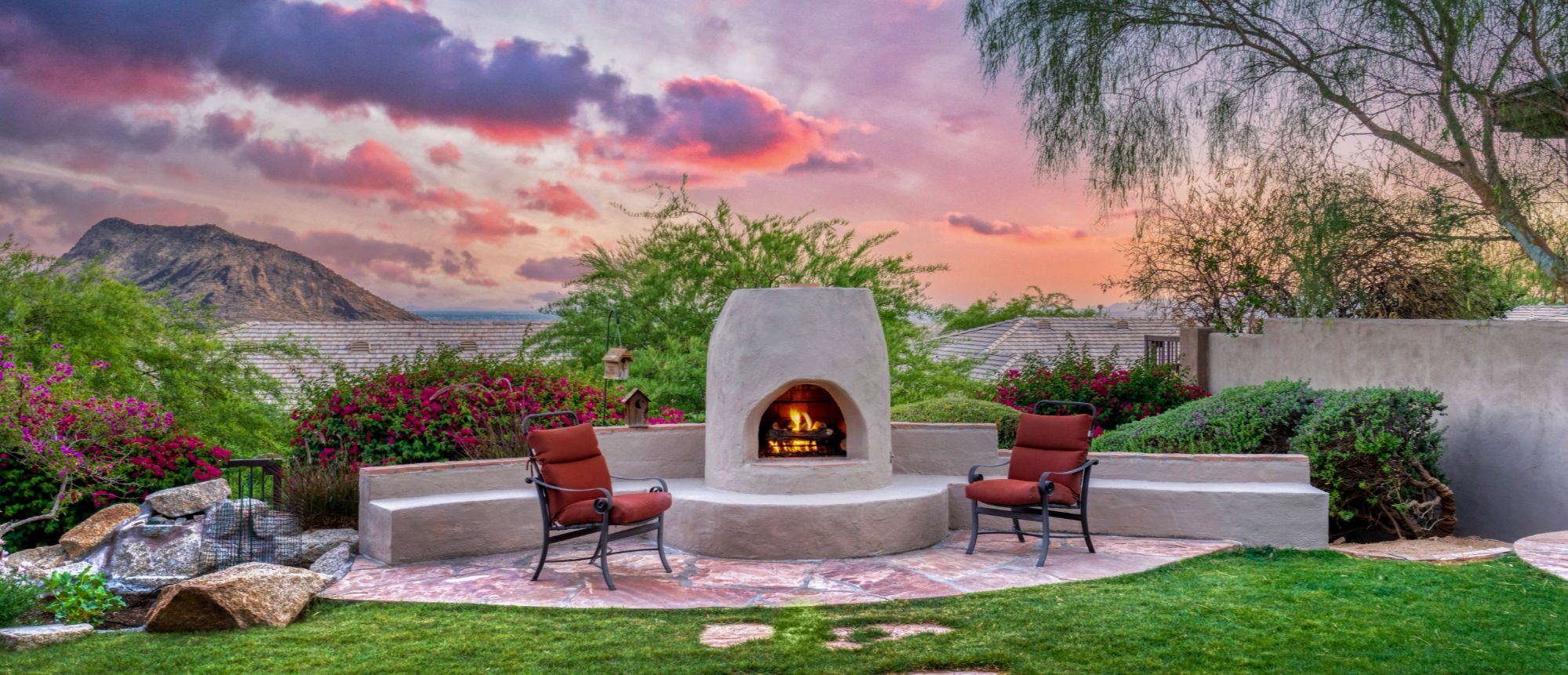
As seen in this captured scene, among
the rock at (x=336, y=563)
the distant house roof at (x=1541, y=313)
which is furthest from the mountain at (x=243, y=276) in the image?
the distant house roof at (x=1541, y=313)

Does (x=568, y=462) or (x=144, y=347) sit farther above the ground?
(x=144, y=347)

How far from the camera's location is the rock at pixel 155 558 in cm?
634

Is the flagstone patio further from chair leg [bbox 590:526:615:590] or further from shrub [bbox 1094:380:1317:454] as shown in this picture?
shrub [bbox 1094:380:1317:454]

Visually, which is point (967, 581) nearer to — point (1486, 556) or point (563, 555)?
point (563, 555)

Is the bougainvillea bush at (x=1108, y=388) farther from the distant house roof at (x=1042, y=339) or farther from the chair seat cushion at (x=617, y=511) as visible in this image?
the distant house roof at (x=1042, y=339)

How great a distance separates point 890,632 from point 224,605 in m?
3.36

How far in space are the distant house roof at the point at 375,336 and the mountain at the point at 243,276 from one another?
1.41m

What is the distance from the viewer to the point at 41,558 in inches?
262

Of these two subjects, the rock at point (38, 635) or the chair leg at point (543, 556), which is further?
the chair leg at point (543, 556)

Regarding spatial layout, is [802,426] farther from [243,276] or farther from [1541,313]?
[243,276]

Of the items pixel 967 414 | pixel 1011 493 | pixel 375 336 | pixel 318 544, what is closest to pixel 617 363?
pixel 318 544

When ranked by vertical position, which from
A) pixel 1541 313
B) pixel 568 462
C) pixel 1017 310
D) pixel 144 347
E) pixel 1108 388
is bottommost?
pixel 568 462

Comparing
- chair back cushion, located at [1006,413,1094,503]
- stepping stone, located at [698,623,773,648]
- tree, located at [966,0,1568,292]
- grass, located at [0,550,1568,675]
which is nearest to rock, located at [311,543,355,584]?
grass, located at [0,550,1568,675]

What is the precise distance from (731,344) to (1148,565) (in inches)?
126
